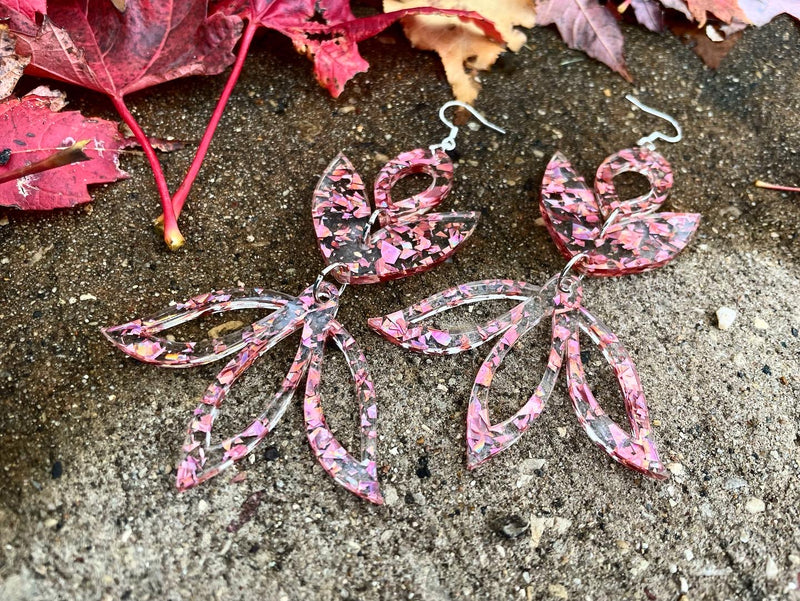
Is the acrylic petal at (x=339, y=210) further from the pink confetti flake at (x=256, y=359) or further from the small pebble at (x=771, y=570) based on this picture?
the small pebble at (x=771, y=570)

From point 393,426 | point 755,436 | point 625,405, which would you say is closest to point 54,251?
point 393,426

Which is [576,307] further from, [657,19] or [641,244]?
[657,19]

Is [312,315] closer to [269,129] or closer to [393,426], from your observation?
[393,426]

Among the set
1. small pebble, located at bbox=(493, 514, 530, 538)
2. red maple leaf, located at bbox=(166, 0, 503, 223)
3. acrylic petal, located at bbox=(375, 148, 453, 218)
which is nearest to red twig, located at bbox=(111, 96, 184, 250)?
red maple leaf, located at bbox=(166, 0, 503, 223)

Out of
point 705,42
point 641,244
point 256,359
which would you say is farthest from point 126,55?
point 705,42

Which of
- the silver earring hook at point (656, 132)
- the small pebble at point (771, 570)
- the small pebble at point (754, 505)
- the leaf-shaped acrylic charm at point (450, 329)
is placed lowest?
the small pebble at point (771, 570)

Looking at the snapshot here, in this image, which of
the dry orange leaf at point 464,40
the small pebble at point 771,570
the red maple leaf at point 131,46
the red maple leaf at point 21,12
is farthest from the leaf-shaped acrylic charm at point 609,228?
the red maple leaf at point 21,12

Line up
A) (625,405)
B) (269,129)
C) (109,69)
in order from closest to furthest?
(625,405) < (109,69) < (269,129)
